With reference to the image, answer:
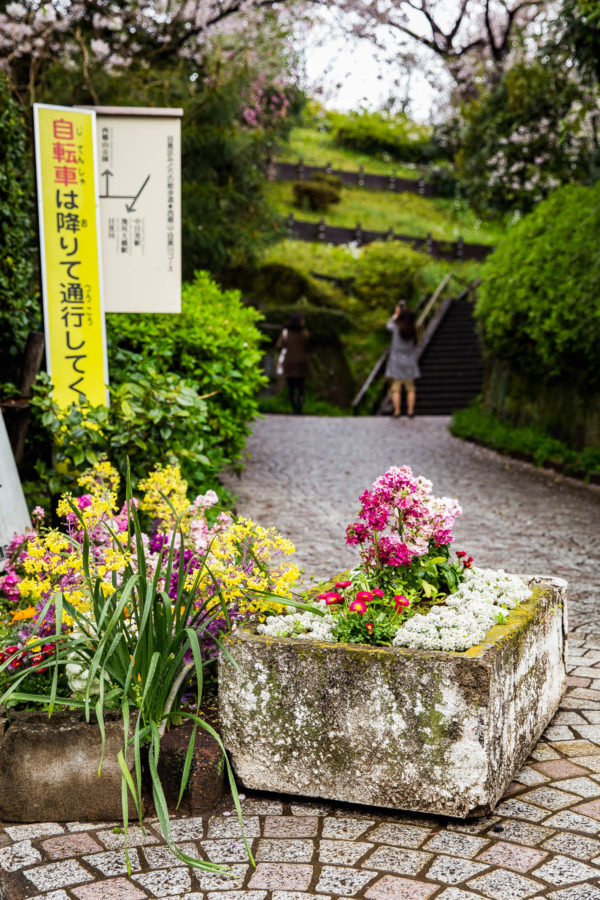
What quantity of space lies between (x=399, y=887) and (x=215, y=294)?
7486 millimetres

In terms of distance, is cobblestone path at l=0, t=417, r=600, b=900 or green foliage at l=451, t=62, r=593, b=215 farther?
green foliage at l=451, t=62, r=593, b=215

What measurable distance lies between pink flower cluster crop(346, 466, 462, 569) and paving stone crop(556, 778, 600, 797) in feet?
3.30

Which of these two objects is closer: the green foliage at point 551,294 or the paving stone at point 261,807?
the paving stone at point 261,807

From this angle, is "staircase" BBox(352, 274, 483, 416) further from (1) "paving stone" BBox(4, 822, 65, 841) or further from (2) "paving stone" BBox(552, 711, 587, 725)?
(1) "paving stone" BBox(4, 822, 65, 841)

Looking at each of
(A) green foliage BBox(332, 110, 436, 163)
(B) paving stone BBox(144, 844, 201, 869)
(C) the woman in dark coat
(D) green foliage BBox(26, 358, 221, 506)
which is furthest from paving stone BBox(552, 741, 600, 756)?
(A) green foliage BBox(332, 110, 436, 163)

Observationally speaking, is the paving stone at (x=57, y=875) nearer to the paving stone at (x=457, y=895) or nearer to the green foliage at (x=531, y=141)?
the paving stone at (x=457, y=895)

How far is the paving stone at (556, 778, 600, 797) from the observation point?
3344 mm

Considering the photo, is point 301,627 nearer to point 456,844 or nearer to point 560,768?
point 456,844

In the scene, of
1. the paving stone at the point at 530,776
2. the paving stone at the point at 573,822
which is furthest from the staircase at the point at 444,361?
the paving stone at the point at 573,822

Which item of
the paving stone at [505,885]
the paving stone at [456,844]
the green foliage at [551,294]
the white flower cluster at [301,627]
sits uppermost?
the green foliage at [551,294]

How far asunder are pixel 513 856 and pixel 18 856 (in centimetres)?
158

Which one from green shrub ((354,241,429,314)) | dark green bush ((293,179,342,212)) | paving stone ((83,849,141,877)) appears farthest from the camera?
dark green bush ((293,179,342,212))

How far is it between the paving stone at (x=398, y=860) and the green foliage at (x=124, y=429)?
3011mm

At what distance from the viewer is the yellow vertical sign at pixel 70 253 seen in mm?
5723
